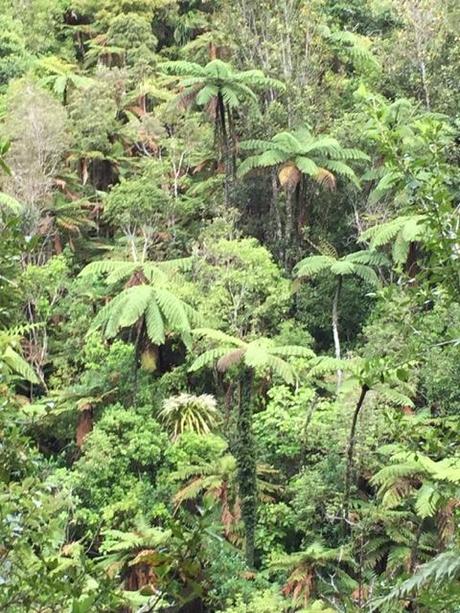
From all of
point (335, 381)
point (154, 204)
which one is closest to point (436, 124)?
point (335, 381)

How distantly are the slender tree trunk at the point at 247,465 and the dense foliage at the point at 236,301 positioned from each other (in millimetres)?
27

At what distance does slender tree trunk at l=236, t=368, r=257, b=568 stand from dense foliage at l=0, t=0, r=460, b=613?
3 cm

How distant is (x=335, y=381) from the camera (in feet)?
32.4

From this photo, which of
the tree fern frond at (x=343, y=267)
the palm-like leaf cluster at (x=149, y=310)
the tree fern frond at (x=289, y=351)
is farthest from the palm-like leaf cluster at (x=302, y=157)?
the tree fern frond at (x=289, y=351)

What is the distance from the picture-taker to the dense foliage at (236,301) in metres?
7.56

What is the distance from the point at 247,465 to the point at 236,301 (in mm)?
2498

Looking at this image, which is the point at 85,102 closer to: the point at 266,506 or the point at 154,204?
the point at 154,204

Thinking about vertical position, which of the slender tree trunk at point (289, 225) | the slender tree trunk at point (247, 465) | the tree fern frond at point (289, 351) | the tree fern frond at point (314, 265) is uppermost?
the slender tree trunk at point (289, 225)

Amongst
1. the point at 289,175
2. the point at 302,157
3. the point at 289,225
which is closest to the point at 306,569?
the point at 289,175

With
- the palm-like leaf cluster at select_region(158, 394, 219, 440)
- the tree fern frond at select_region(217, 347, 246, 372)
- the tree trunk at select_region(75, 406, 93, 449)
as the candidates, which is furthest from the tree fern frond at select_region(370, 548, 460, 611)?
the tree trunk at select_region(75, 406, 93, 449)

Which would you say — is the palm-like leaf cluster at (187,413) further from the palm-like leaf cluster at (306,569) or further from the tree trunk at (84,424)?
the palm-like leaf cluster at (306,569)

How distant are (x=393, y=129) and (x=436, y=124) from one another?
0.10 meters

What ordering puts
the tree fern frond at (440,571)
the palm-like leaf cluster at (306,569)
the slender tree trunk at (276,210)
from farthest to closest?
the slender tree trunk at (276,210) → the palm-like leaf cluster at (306,569) → the tree fern frond at (440,571)

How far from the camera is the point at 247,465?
324 inches
